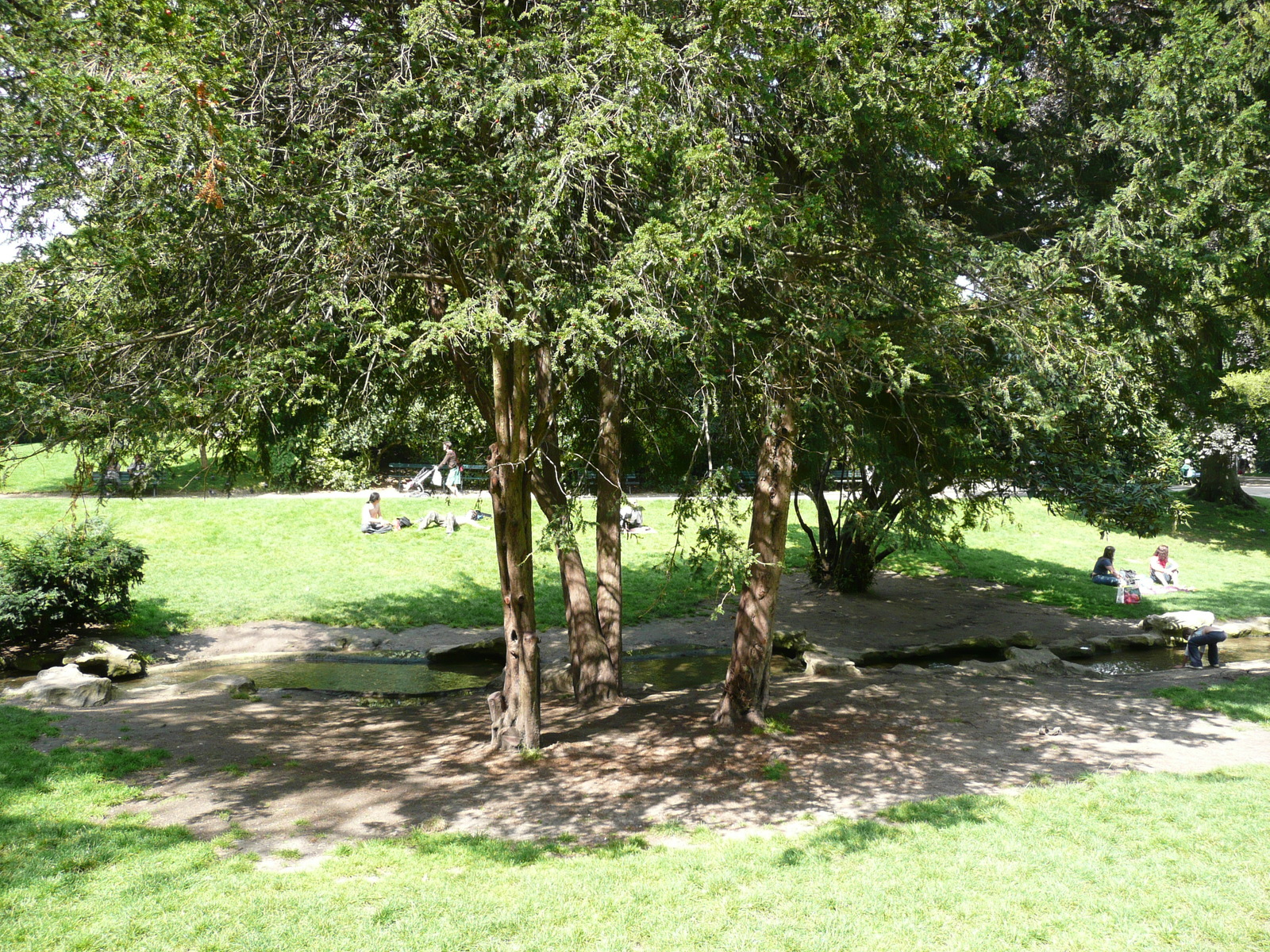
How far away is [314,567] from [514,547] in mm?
11037

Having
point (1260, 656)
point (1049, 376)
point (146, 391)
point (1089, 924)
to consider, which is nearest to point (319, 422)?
point (146, 391)

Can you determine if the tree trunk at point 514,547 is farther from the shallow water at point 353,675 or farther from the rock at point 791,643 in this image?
the rock at point 791,643

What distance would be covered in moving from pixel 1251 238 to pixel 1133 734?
6428 mm

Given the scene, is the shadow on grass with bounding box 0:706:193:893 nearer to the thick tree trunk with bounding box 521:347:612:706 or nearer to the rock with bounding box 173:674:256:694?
the rock with bounding box 173:674:256:694

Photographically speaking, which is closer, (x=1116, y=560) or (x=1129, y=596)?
(x=1129, y=596)

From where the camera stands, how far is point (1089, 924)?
509 cm

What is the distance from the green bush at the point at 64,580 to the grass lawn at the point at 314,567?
115 cm

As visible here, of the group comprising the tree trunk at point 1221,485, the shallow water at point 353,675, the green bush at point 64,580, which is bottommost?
the shallow water at point 353,675

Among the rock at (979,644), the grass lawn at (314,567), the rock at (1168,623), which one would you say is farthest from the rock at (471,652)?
the rock at (1168,623)

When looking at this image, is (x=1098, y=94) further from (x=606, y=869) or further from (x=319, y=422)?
(x=606, y=869)

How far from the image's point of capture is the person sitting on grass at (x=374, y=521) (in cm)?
2050

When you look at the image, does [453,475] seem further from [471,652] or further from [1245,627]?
[1245,627]

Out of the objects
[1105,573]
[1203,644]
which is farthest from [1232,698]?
[1105,573]

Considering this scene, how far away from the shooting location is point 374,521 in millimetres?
20516
